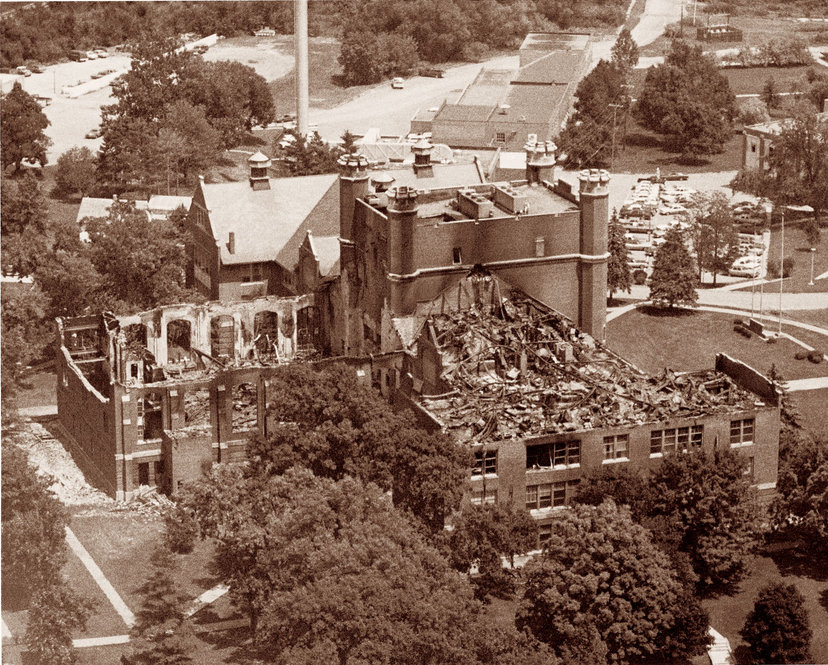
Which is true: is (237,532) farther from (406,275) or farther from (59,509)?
(406,275)

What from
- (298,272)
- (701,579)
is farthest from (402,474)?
(298,272)

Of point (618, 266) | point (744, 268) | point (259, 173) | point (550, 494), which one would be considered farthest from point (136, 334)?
point (744, 268)

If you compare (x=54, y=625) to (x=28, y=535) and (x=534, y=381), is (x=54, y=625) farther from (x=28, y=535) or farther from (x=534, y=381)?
(x=534, y=381)

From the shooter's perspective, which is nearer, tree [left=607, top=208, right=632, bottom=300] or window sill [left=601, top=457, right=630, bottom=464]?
window sill [left=601, top=457, right=630, bottom=464]

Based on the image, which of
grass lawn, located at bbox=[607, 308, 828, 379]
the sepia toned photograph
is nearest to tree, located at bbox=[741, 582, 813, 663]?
the sepia toned photograph

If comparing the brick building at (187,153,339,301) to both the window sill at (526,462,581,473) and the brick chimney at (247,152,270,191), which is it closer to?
the brick chimney at (247,152,270,191)

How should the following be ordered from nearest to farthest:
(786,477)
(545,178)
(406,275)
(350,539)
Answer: (350,539)
(786,477)
(406,275)
(545,178)
